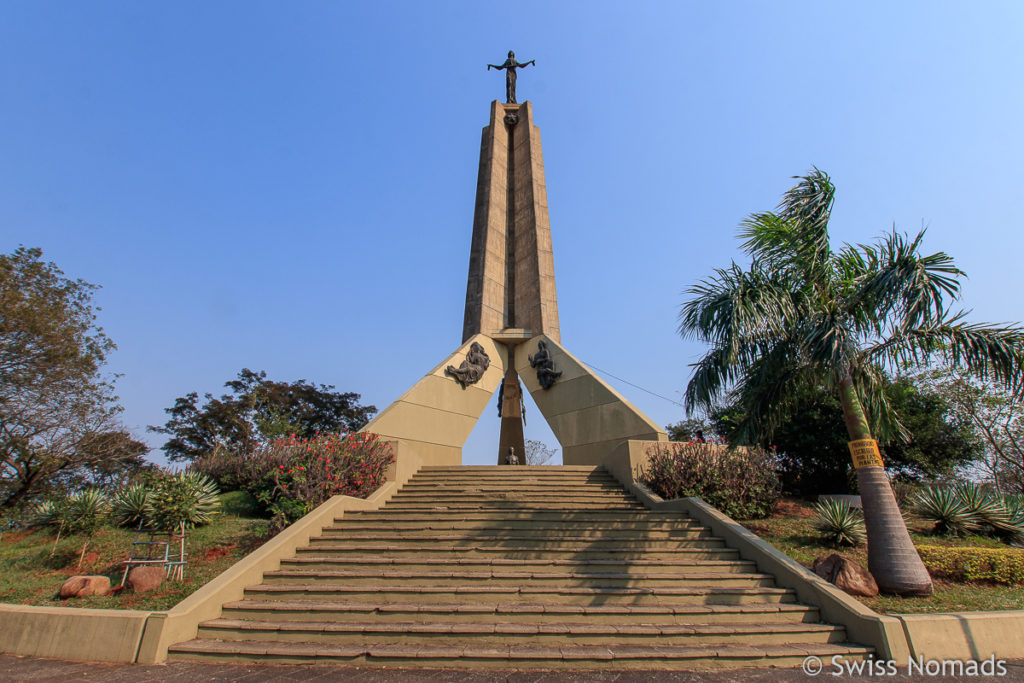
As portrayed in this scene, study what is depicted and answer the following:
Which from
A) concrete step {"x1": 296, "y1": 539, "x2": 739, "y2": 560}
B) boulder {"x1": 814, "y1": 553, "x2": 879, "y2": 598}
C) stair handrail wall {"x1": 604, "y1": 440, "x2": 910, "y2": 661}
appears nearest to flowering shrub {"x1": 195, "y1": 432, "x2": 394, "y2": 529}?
concrete step {"x1": 296, "y1": 539, "x2": 739, "y2": 560}

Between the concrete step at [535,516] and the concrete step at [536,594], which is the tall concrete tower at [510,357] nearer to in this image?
the concrete step at [535,516]

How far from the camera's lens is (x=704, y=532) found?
7.39m

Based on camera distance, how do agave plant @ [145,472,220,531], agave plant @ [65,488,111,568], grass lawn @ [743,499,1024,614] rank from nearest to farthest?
1. grass lawn @ [743,499,1024,614]
2. agave plant @ [145,472,220,531]
3. agave plant @ [65,488,111,568]

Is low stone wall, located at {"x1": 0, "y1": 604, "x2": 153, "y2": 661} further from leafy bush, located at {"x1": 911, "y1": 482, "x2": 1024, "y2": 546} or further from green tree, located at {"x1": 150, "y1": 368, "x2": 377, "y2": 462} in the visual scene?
green tree, located at {"x1": 150, "y1": 368, "x2": 377, "y2": 462}

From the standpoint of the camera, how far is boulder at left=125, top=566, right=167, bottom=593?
6168 mm

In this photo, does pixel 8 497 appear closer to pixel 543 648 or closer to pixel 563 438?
pixel 563 438

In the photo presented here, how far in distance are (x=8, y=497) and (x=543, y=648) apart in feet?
60.1

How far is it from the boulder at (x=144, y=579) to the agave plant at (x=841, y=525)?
9.15 m

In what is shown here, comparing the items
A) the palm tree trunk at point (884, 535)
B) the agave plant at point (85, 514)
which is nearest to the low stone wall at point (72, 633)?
the agave plant at point (85, 514)

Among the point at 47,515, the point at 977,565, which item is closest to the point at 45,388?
the point at 47,515

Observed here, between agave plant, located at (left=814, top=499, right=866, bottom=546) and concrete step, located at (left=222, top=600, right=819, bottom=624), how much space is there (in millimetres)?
2778

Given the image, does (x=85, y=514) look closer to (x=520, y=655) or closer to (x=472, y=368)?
(x=520, y=655)

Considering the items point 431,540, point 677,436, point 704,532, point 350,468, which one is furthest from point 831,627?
point 677,436

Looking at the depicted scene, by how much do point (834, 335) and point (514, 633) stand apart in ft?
16.0
